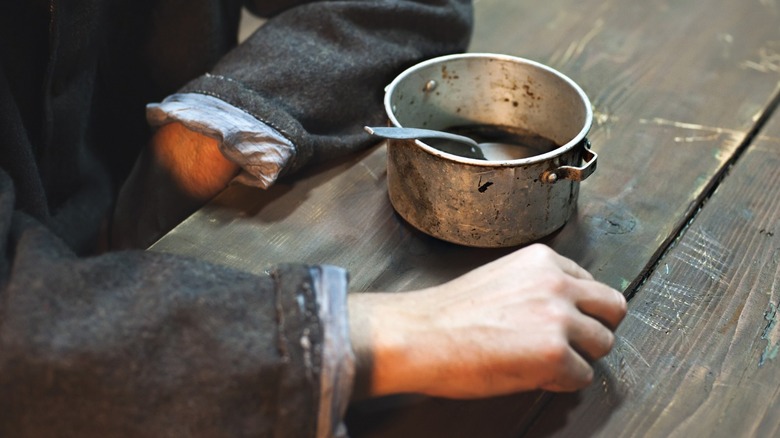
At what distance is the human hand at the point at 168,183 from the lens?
788 mm

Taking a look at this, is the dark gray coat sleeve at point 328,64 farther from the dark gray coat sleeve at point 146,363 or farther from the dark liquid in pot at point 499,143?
the dark gray coat sleeve at point 146,363

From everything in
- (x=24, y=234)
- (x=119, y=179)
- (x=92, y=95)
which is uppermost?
(x=24, y=234)

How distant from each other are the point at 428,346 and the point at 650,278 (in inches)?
9.0

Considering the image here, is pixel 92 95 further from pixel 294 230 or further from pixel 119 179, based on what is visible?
pixel 294 230

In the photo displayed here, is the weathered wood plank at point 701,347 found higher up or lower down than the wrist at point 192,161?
higher up

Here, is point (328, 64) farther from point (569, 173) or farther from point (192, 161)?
point (569, 173)

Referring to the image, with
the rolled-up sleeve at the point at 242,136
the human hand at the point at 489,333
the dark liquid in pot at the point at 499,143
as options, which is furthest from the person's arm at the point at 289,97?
the human hand at the point at 489,333

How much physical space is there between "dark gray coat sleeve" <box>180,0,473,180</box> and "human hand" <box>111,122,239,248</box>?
2.1 inches

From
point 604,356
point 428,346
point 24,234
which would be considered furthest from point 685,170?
point 24,234

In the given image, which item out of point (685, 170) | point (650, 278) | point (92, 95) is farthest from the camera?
point (92, 95)

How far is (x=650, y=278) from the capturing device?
0.68 m

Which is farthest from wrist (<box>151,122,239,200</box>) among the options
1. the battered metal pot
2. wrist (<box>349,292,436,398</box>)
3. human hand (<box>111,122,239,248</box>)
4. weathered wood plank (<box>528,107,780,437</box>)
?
weathered wood plank (<box>528,107,780,437</box>)

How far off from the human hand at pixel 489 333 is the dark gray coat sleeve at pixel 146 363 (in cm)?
5

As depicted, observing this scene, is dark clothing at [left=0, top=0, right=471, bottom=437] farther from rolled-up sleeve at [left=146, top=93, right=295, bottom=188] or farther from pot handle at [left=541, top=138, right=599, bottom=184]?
pot handle at [left=541, top=138, right=599, bottom=184]
